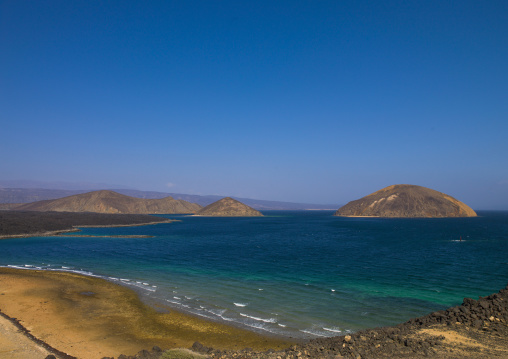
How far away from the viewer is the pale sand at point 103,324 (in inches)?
573

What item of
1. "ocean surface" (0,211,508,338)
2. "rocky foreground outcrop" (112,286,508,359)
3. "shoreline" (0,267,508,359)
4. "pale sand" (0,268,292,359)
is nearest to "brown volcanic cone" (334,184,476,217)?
"ocean surface" (0,211,508,338)

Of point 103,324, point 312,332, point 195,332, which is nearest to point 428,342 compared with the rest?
point 312,332

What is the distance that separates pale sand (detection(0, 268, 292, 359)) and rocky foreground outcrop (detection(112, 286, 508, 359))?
305cm

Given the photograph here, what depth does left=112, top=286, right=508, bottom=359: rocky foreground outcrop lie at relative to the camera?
34.8 ft

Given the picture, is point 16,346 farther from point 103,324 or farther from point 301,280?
point 301,280

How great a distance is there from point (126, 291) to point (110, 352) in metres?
11.7

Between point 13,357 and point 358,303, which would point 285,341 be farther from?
point 13,357

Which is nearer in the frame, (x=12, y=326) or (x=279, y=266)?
(x=12, y=326)

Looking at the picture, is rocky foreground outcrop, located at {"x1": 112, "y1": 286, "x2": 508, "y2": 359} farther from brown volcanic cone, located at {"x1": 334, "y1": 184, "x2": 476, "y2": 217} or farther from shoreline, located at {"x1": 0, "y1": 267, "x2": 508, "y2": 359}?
brown volcanic cone, located at {"x1": 334, "y1": 184, "x2": 476, "y2": 217}

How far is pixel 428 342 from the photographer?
37.1ft

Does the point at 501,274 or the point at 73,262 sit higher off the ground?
the point at 501,274

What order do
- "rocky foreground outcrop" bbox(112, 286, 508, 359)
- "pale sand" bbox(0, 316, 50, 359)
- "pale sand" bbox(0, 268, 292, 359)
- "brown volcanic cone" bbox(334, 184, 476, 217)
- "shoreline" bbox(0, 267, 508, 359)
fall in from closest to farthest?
"rocky foreground outcrop" bbox(112, 286, 508, 359) < "shoreline" bbox(0, 267, 508, 359) < "pale sand" bbox(0, 316, 50, 359) < "pale sand" bbox(0, 268, 292, 359) < "brown volcanic cone" bbox(334, 184, 476, 217)

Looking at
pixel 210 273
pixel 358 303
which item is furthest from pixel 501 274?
pixel 210 273

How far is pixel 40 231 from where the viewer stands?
80.1 meters
